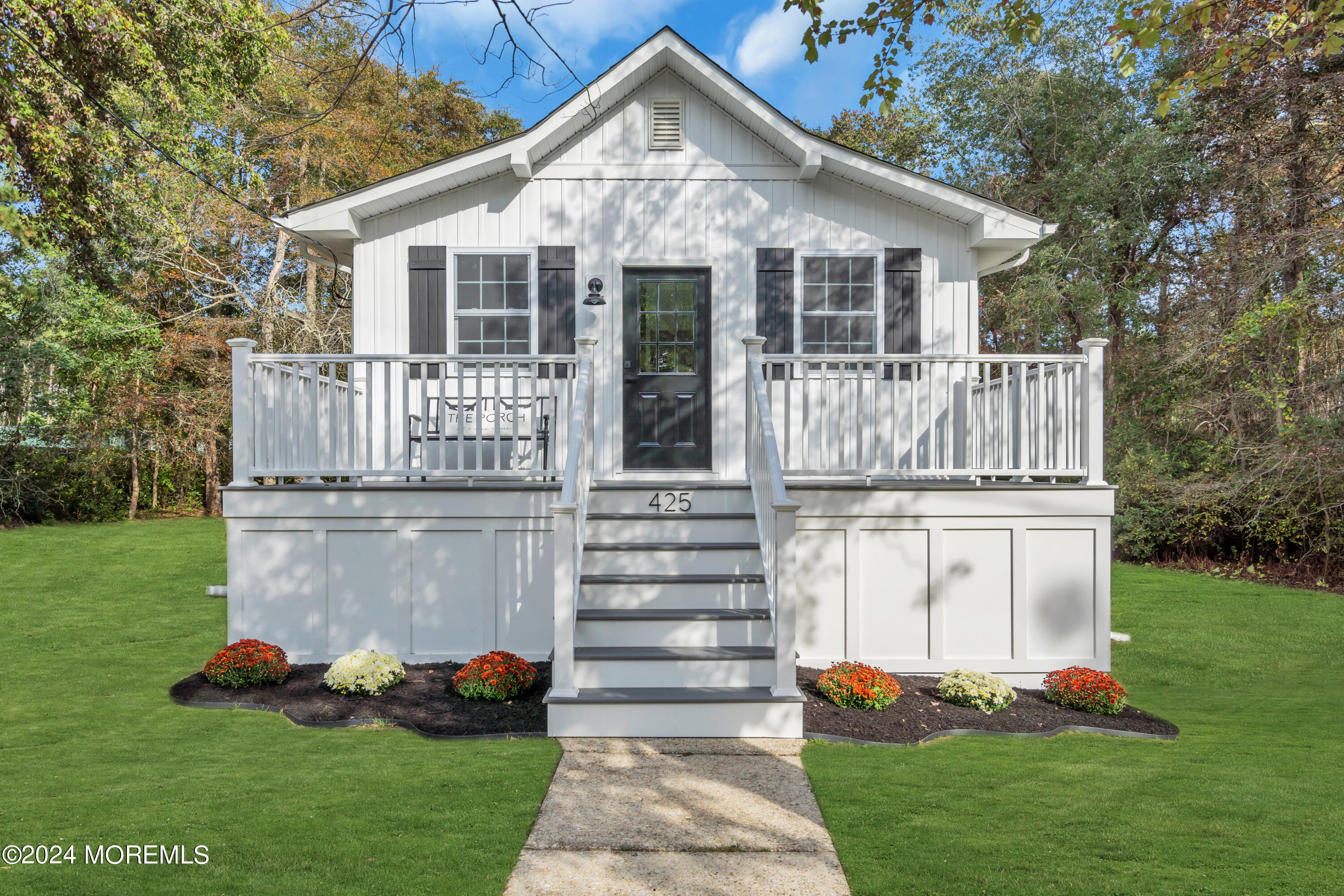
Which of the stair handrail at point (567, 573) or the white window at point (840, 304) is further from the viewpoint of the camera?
the white window at point (840, 304)

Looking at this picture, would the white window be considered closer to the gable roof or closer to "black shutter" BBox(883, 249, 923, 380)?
"black shutter" BBox(883, 249, 923, 380)

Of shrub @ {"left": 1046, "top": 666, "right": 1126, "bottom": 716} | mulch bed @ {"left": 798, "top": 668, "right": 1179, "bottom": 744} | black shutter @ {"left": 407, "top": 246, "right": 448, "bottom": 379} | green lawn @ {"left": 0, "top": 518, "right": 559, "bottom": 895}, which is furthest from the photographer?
black shutter @ {"left": 407, "top": 246, "right": 448, "bottom": 379}

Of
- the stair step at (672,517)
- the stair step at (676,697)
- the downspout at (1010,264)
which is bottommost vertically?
the stair step at (676,697)

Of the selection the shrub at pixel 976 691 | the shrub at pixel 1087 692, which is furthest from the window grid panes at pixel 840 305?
the shrub at pixel 1087 692

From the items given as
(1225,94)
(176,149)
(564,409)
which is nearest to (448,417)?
(564,409)

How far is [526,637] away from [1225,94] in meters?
14.3

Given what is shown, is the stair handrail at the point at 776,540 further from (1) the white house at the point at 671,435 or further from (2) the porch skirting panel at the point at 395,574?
(2) the porch skirting panel at the point at 395,574

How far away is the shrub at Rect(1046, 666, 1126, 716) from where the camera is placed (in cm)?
515

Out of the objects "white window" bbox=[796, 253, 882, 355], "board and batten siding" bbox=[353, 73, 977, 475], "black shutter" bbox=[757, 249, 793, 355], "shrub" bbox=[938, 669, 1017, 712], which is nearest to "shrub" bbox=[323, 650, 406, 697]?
"board and batten siding" bbox=[353, 73, 977, 475]

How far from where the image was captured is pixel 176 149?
438 inches

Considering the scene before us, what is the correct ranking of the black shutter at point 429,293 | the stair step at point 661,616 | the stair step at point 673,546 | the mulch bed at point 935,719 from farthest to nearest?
1. the black shutter at point 429,293
2. the stair step at point 673,546
3. the stair step at point 661,616
4. the mulch bed at point 935,719

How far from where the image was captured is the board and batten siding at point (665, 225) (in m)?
7.11

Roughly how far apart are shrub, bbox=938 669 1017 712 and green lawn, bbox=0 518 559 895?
2.68m

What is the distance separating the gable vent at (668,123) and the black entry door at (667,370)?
1.18 m
